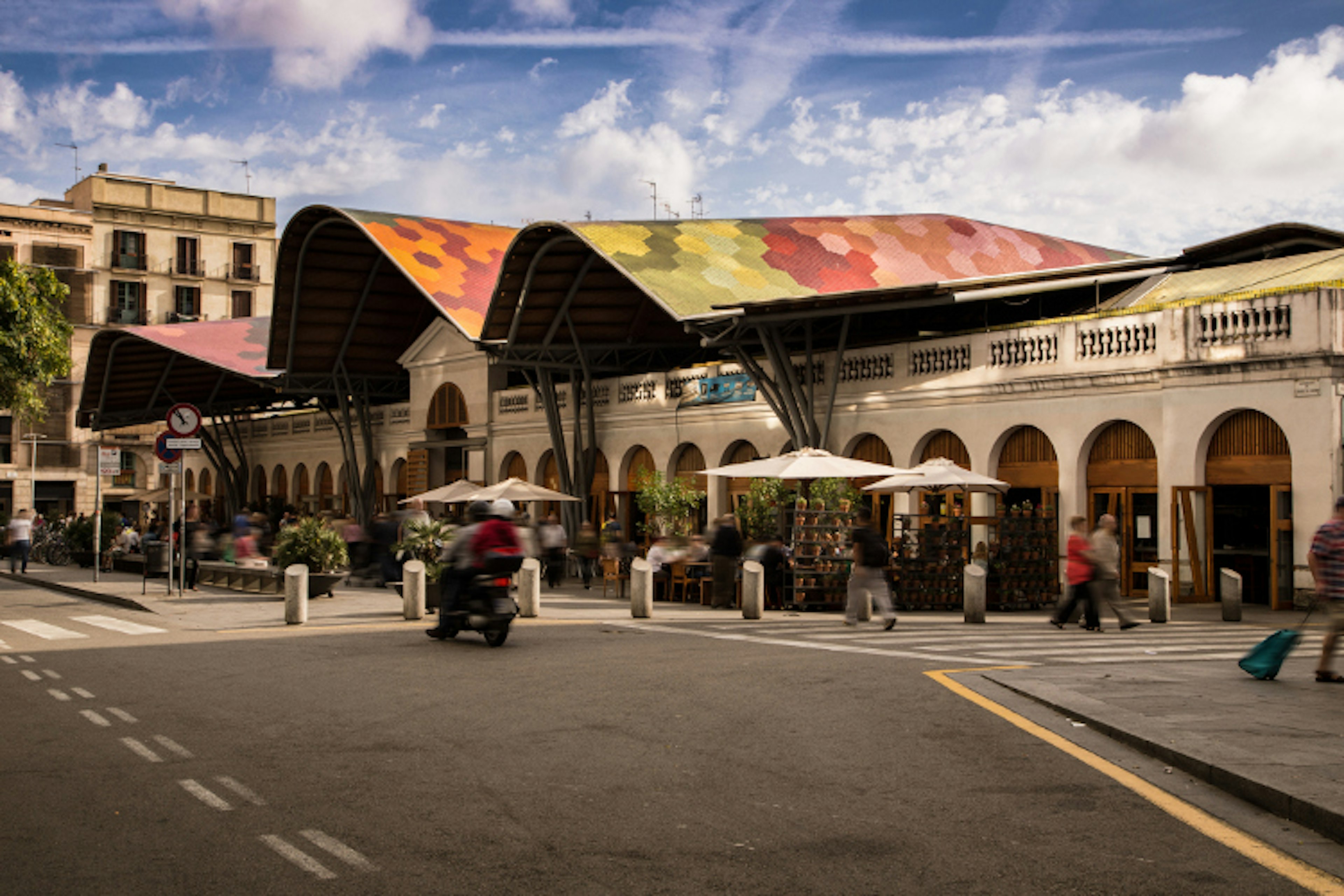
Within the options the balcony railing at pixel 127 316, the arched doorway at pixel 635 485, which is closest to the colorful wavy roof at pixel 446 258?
the arched doorway at pixel 635 485

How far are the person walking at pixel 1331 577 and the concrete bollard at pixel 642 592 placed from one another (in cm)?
1116

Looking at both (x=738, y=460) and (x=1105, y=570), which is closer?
(x=1105, y=570)

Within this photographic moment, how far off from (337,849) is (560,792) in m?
1.55

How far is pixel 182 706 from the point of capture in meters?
10.9

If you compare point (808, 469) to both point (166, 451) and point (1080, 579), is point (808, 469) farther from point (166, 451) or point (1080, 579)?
point (166, 451)

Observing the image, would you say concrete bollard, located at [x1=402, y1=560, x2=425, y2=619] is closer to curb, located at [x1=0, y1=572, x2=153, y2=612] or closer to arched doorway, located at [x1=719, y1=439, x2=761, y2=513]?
curb, located at [x1=0, y1=572, x2=153, y2=612]

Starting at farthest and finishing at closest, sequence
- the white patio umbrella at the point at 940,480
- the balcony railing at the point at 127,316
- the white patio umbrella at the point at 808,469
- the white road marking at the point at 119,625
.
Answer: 1. the balcony railing at the point at 127,316
2. the white patio umbrella at the point at 808,469
3. the white patio umbrella at the point at 940,480
4. the white road marking at the point at 119,625

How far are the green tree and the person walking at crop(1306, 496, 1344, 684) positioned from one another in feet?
88.7

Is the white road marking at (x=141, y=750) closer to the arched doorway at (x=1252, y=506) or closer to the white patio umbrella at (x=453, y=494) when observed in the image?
the arched doorway at (x=1252, y=506)

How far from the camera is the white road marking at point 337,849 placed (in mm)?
5941

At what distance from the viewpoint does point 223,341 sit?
50.4 metres

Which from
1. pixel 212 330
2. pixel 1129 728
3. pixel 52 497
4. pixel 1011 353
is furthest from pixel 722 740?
pixel 52 497

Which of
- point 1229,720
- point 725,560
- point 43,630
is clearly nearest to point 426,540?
point 725,560

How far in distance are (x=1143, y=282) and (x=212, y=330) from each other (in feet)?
118
